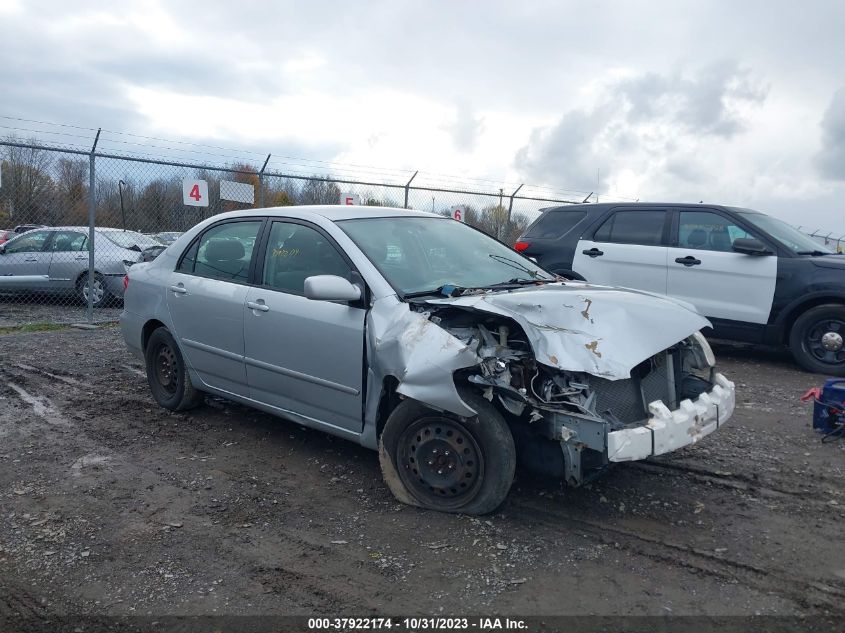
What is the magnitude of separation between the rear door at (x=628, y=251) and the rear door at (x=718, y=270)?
165mm

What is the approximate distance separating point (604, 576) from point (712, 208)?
19.7ft

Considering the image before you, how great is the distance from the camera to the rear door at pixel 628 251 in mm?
8594

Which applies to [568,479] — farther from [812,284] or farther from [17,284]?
[17,284]

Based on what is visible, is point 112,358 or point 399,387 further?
point 112,358

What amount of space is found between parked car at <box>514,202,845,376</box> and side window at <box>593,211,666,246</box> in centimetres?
1

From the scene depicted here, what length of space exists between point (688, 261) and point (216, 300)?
5384 millimetres

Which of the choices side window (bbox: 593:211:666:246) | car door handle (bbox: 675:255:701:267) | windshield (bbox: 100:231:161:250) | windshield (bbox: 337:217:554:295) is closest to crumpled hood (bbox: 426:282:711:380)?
windshield (bbox: 337:217:554:295)

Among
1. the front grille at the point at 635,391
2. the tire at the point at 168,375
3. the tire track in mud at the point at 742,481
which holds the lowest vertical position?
the tire track in mud at the point at 742,481

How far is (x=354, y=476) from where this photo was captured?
15.5 feet

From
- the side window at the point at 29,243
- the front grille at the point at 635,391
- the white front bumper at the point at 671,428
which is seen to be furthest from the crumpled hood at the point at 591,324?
the side window at the point at 29,243

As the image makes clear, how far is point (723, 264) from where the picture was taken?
8.11m

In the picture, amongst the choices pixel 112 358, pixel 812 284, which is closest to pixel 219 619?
pixel 112 358

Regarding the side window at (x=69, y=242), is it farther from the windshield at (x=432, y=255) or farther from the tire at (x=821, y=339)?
the tire at (x=821, y=339)

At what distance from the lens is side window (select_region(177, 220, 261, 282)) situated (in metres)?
5.36
